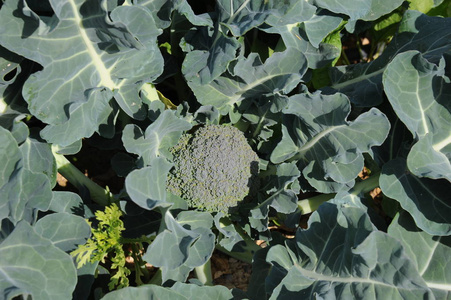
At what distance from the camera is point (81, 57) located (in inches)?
65.6

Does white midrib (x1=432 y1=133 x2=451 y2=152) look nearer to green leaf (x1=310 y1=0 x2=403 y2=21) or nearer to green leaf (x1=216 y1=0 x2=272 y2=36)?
green leaf (x1=310 y1=0 x2=403 y2=21)

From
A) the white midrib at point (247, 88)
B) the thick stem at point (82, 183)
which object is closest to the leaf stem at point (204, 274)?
the thick stem at point (82, 183)

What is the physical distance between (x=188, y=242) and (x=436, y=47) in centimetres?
107

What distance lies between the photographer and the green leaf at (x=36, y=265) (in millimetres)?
1393

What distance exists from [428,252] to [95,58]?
51.1 inches

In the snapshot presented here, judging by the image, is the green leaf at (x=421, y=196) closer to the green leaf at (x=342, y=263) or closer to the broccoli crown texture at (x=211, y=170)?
the green leaf at (x=342, y=263)

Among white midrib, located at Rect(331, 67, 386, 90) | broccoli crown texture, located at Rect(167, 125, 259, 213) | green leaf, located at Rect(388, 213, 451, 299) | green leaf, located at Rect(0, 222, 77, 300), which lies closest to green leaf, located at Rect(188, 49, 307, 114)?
broccoli crown texture, located at Rect(167, 125, 259, 213)

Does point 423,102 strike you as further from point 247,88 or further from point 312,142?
point 247,88

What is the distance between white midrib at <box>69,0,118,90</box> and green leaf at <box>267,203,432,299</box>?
0.80 m

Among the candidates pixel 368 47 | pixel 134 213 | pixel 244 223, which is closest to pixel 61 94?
pixel 134 213

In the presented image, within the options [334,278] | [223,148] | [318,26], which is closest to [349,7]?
[318,26]

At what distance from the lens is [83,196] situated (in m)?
1.94

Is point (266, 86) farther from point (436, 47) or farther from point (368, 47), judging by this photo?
point (368, 47)

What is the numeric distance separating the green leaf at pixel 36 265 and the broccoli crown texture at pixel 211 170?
1.61 feet
